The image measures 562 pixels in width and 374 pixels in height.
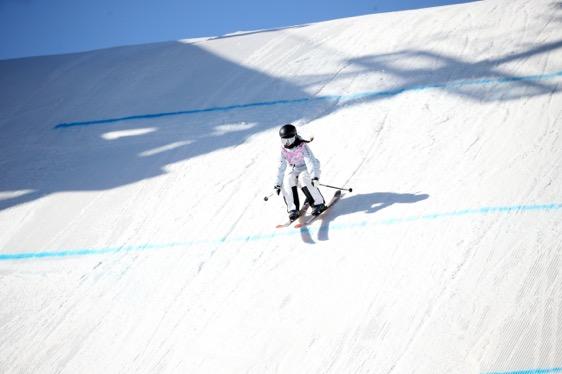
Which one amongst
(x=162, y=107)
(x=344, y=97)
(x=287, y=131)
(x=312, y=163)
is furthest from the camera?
(x=162, y=107)

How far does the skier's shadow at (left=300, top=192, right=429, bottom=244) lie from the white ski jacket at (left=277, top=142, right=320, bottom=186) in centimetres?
52

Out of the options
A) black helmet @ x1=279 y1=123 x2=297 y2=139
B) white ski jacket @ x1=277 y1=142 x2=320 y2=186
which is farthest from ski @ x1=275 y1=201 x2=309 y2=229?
black helmet @ x1=279 y1=123 x2=297 y2=139

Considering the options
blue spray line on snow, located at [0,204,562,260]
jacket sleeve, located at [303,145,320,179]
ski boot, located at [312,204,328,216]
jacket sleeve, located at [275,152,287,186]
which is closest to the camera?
blue spray line on snow, located at [0,204,562,260]

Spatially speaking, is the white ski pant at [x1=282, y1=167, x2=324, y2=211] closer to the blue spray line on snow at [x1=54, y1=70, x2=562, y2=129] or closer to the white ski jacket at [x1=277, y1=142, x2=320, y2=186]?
the white ski jacket at [x1=277, y1=142, x2=320, y2=186]

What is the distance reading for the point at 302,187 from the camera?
228 inches

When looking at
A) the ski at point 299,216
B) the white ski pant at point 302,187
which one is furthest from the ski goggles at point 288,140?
the ski at point 299,216

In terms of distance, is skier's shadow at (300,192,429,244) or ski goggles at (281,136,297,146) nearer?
ski goggles at (281,136,297,146)

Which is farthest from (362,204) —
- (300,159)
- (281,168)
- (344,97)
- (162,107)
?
(162,107)

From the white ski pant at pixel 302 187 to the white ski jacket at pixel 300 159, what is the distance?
0.05m

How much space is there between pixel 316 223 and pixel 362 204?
587mm

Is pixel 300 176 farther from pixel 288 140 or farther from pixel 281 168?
pixel 288 140

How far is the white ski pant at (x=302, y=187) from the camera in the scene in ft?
18.8

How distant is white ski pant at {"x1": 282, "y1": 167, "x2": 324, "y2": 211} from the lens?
573cm

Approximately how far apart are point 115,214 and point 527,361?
502cm
